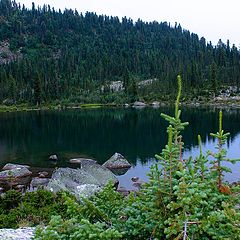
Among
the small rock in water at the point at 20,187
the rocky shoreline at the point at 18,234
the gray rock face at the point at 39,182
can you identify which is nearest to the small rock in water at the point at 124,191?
the gray rock face at the point at 39,182

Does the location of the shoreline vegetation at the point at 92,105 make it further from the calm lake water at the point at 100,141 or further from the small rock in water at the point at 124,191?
the small rock in water at the point at 124,191

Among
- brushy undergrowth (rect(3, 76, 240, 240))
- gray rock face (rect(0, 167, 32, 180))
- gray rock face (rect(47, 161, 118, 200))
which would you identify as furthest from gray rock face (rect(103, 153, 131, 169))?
brushy undergrowth (rect(3, 76, 240, 240))

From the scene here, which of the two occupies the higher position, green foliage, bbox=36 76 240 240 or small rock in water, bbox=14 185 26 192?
green foliage, bbox=36 76 240 240

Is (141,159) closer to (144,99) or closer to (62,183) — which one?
(62,183)

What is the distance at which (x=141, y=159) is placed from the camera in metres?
43.6

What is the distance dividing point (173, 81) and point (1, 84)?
79.0 meters

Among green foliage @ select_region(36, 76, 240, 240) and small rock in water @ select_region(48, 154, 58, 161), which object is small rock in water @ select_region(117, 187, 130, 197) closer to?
small rock in water @ select_region(48, 154, 58, 161)

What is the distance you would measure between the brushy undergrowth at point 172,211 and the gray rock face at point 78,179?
54.1 ft

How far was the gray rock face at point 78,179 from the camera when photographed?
24487 mm

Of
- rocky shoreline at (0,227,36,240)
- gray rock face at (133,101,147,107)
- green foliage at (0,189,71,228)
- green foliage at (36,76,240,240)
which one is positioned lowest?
gray rock face at (133,101,147,107)

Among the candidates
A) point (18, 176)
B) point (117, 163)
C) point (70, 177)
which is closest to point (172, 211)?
point (70, 177)

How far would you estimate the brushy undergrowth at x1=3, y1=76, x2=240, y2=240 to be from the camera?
494 cm

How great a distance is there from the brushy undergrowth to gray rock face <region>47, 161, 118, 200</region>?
1650cm

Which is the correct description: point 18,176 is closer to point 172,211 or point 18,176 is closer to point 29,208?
point 29,208
